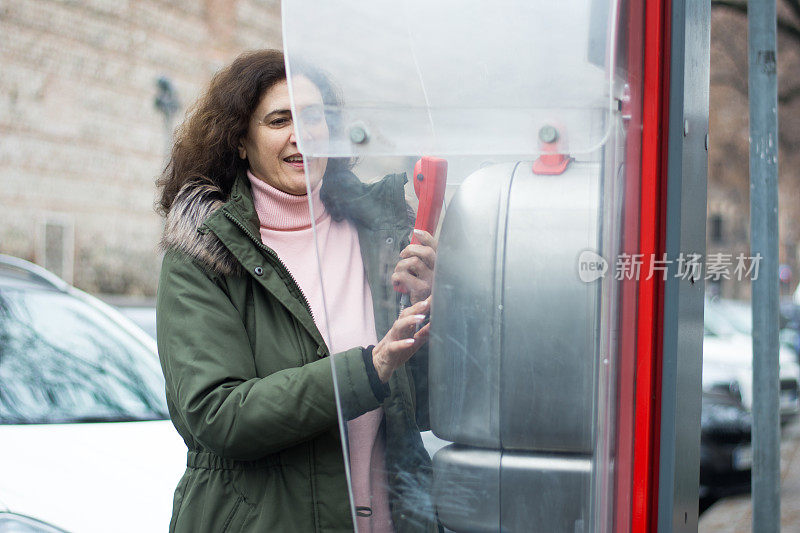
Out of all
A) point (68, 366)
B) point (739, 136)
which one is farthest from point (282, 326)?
point (739, 136)

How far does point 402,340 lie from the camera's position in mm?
1387

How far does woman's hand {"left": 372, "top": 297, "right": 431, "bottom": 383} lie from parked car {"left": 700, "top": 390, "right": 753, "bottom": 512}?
14.7 ft

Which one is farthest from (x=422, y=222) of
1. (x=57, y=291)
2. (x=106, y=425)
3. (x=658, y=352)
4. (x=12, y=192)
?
(x=12, y=192)

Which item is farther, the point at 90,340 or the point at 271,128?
the point at 90,340

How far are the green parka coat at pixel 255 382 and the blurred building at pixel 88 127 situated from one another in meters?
11.2

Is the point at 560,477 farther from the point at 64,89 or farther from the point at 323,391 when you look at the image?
the point at 64,89

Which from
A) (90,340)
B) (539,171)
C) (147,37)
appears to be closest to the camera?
(539,171)

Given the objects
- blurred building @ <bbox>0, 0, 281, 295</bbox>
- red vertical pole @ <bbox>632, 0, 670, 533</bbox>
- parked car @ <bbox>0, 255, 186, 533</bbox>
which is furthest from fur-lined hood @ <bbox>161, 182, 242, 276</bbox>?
blurred building @ <bbox>0, 0, 281, 295</bbox>

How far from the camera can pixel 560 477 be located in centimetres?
133

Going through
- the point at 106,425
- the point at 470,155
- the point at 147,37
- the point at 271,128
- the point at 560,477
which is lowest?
the point at 106,425

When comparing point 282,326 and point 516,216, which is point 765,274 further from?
point 282,326

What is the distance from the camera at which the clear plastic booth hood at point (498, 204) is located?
1298 mm

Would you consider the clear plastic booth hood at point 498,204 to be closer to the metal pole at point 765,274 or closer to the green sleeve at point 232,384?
the green sleeve at point 232,384

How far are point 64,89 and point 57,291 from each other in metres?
10.6
